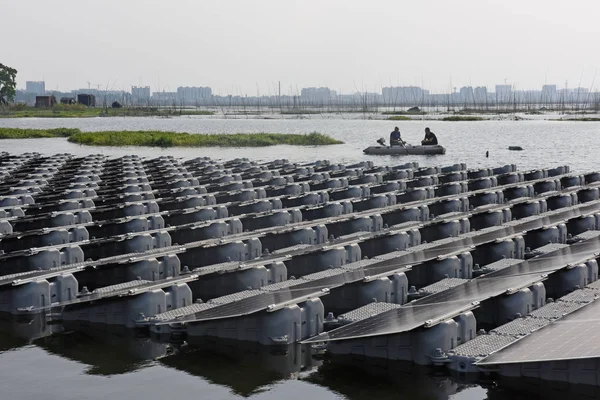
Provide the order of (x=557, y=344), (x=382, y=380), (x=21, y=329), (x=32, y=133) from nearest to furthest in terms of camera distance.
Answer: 1. (x=557, y=344)
2. (x=382, y=380)
3. (x=21, y=329)
4. (x=32, y=133)

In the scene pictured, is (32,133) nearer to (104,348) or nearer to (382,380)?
(104,348)

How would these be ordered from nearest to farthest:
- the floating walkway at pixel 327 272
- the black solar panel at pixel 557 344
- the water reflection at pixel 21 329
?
the black solar panel at pixel 557 344 → the floating walkway at pixel 327 272 → the water reflection at pixel 21 329

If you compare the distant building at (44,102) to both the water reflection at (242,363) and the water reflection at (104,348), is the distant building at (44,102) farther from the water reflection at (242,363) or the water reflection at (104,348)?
the water reflection at (242,363)

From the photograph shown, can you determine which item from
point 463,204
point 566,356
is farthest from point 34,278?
point 463,204

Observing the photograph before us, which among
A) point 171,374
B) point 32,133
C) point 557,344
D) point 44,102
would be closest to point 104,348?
point 171,374

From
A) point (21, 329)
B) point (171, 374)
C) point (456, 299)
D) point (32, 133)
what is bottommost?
point (171, 374)

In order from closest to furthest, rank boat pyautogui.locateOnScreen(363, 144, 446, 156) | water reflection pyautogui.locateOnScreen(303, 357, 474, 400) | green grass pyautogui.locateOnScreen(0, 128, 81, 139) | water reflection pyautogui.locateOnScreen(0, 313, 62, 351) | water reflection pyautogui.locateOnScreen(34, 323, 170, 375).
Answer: water reflection pyautogui.locateOnScreen(303, 357, 474, 400) < water reflection pyautogui.locateOnScreen(34, 323, 170, 375) < water reflection pyautogui.locateOnScreen(0, 313, 62, 351) < boat pyautogui.locateOnScreen(363, 144, 446, 156) < green grass pyautogui.locateOnScreen(0, 128, 81, 139)

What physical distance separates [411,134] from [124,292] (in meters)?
78.5

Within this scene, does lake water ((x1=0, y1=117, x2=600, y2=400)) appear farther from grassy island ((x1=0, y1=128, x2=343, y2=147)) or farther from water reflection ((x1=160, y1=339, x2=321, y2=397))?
grassy island ((x1=0, y1=128, x2=343, y2=147))

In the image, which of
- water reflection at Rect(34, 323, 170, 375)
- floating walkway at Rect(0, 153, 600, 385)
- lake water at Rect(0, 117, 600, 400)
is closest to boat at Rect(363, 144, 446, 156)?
floating walkway at Rect(0, 153, 600, 385)

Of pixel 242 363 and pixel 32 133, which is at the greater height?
pixel 32 133

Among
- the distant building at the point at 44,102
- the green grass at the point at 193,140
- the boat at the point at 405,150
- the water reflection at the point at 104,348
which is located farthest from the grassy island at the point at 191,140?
the distant building at the point at 44,102

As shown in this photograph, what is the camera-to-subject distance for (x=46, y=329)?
1455 cm

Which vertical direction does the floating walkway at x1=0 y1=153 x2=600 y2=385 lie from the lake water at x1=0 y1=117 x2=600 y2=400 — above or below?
above
